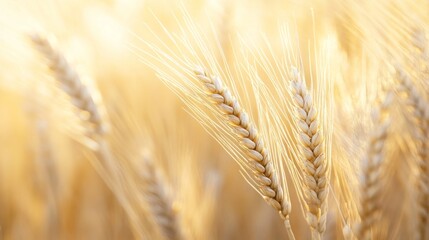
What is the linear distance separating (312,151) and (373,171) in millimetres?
219

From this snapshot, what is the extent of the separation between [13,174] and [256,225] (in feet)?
3.57

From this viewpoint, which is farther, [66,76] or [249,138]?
[66,76]

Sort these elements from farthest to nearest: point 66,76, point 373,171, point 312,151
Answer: point 66,76 → point 373,171 → point 312,151

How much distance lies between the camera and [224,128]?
4.75 ft

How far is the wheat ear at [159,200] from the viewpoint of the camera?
1.36m

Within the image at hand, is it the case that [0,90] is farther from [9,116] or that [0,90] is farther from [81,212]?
[81,212]

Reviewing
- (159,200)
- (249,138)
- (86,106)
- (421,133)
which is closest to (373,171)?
(421,133)

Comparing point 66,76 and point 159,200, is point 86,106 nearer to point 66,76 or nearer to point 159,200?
point 66,76

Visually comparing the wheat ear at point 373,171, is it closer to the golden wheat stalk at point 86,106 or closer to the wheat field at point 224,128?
the wheat field at point 224,128

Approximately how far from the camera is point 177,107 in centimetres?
261

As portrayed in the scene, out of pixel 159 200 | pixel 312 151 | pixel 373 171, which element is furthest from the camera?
pixel 159 200

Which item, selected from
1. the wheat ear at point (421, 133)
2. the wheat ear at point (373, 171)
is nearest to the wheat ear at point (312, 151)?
the wheat ear at point (373, 171)

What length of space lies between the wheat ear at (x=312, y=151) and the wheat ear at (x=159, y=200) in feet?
1.38

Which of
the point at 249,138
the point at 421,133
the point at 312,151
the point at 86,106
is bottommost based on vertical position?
the point at 421,133
